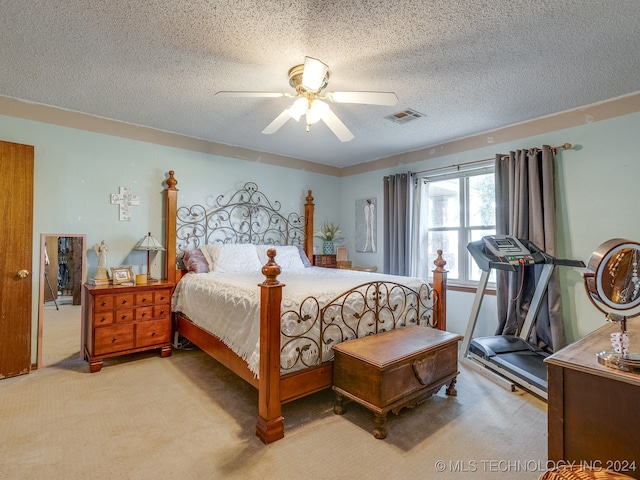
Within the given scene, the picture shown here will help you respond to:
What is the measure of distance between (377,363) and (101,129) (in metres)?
3.62

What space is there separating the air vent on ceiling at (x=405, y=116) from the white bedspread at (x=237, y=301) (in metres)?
1.67

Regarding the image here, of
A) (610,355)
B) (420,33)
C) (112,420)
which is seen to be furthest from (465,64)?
(112,420)

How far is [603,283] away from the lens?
119 cm

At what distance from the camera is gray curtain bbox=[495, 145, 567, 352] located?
3229 mm

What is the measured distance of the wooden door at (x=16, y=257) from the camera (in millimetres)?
2855

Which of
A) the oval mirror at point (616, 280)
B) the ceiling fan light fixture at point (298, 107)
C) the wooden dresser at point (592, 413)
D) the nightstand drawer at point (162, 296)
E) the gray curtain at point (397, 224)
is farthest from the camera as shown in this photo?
the gray curtain at point (397, 224)

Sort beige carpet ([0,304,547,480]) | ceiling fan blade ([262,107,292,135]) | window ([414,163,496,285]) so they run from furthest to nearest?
window ([414,163,496,285]), ceiling fan blade ([262,107,292,135]), beige carpet ([0,304,547,480])

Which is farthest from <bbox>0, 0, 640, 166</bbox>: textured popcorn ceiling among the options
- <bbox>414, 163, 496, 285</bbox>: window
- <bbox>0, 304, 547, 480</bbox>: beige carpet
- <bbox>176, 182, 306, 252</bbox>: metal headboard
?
<bbox>0, 304, 547, 480</bbox>: beige carpet

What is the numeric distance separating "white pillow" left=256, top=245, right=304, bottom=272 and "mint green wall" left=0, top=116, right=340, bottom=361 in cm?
98

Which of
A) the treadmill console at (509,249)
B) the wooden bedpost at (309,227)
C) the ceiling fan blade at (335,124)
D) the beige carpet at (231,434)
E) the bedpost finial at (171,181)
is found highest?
the ceiling fan blade at (335,124)

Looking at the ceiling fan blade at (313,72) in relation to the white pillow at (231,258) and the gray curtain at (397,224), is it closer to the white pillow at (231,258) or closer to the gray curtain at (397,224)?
the white pillow at (231,258)

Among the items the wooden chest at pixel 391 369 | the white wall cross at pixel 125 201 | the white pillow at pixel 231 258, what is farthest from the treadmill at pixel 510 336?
the white wall cross at pixel 125 201

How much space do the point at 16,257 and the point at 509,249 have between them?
14.7ft

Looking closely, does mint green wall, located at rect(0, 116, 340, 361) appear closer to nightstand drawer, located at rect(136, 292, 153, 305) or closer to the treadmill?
nightstand drawer, located at rect(136, 292, 153, 305)
